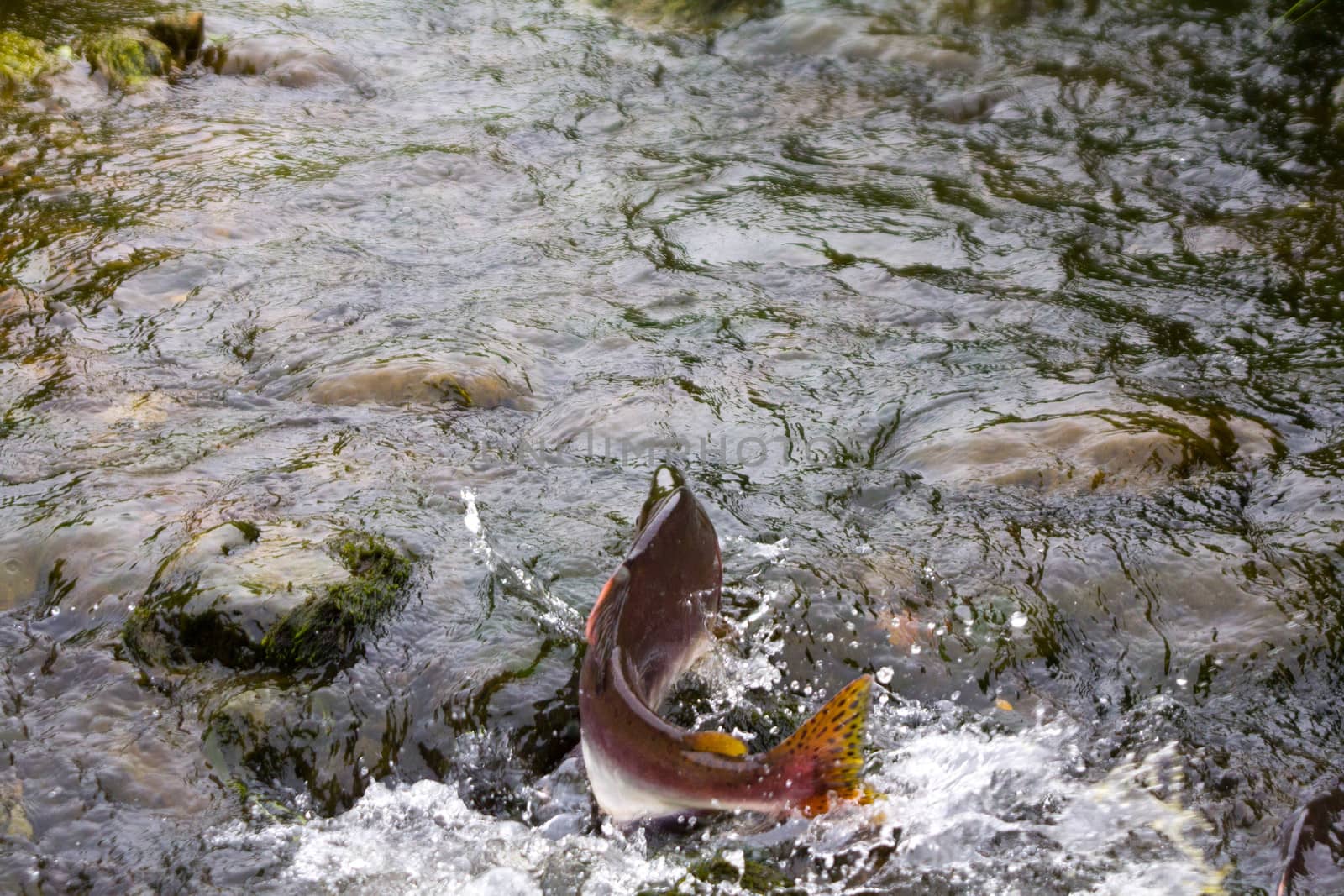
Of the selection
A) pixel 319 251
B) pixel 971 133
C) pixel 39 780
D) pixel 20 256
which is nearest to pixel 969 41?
pixel 971 133

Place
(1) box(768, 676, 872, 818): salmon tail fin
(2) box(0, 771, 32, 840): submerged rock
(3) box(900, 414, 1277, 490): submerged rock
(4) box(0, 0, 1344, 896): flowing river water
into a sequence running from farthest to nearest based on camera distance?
1. (3) box(900, 414, 1277, 490): submerged rock
2. (4) box(0, 0, 1344, 896): flowing river water
3. (2) box(0, 771, 32, 840): submerged rock
4. (1) box(768, 676, 872, 818): salmon tail fin

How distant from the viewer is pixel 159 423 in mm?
4945

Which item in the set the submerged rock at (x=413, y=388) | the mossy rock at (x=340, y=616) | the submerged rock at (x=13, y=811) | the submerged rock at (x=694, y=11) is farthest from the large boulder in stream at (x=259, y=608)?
the submerged rock at (x=694, y=11)

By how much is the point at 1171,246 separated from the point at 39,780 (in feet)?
19.5

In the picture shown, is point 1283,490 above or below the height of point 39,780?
above

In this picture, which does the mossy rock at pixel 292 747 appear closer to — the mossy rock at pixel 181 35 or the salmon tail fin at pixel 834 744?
the salmon tail fin at pixel 834 744

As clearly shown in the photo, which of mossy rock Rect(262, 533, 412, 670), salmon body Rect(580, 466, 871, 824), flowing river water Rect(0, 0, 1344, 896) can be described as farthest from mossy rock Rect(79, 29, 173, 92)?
salmon body Rect(580, 466, 871, 824)

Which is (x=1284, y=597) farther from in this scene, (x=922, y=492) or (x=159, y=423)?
(x=159, y=423)

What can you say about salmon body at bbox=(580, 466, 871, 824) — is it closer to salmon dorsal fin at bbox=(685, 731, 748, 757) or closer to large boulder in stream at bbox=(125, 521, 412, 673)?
salmon dorsal fin at bbox=(685, 731, 748, 757)

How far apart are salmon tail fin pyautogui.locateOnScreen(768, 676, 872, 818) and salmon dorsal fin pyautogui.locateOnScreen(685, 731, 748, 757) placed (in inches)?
3.3

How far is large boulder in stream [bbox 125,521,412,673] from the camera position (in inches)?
144

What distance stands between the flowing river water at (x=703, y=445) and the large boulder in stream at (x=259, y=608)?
38 mm

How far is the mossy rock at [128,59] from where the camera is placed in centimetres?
861

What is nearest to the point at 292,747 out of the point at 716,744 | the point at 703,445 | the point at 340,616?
the point at 340,616
